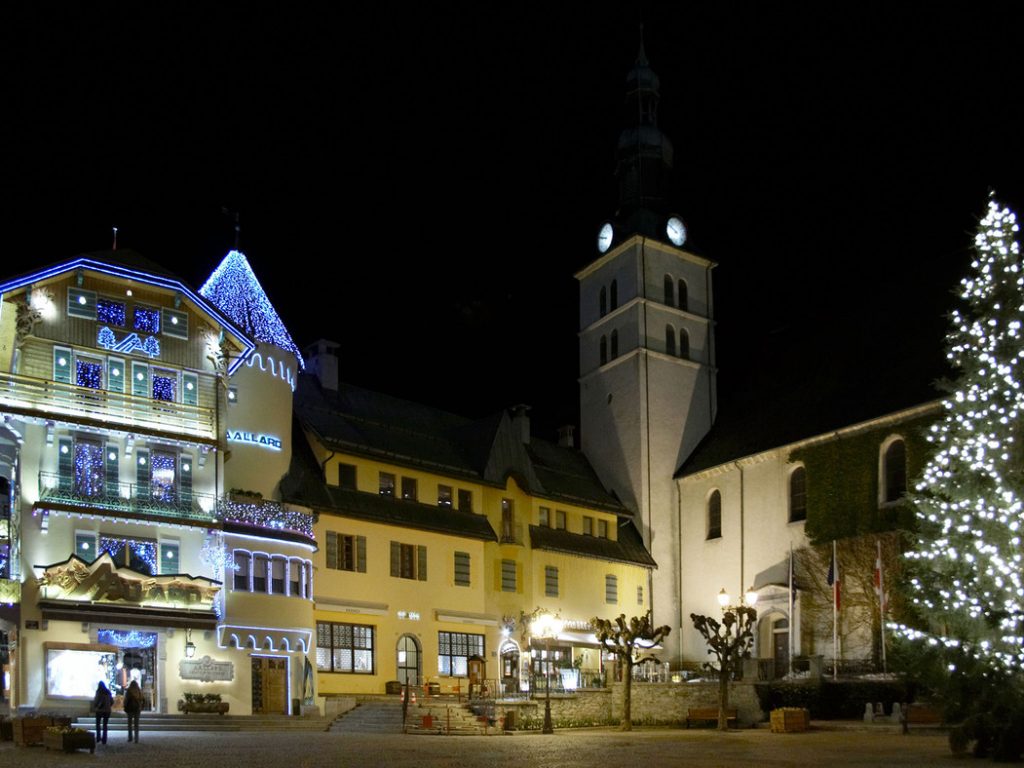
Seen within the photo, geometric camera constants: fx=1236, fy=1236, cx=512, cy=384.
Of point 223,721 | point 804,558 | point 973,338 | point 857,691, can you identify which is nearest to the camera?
point 973,338

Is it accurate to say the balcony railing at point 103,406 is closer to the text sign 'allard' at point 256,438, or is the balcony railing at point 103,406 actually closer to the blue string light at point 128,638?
the text sign 'allard' at point 256,438

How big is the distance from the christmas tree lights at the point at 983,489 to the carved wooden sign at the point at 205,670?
21.6 m

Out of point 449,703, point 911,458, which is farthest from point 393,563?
point 911,458

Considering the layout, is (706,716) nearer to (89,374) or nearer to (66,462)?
(66,462)

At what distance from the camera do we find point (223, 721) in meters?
35.0

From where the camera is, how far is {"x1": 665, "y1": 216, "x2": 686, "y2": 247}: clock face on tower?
201 feet

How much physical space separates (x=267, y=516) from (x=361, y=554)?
551cm

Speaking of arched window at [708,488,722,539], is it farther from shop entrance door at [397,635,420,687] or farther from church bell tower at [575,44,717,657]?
shop entrance door at [397,635,420,687]

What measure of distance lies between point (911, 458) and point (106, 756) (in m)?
31.6

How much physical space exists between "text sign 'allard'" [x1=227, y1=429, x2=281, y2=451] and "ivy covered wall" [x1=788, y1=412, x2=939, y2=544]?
2130cm

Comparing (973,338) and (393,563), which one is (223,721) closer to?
(393,563)

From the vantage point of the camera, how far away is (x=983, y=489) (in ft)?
80.6

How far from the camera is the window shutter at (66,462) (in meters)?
36.3

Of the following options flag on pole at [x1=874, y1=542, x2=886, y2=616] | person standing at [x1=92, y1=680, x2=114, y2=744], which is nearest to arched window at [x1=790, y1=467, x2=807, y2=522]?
flag on pole at [x1=874, y1=542, x2=886, y2=616]
